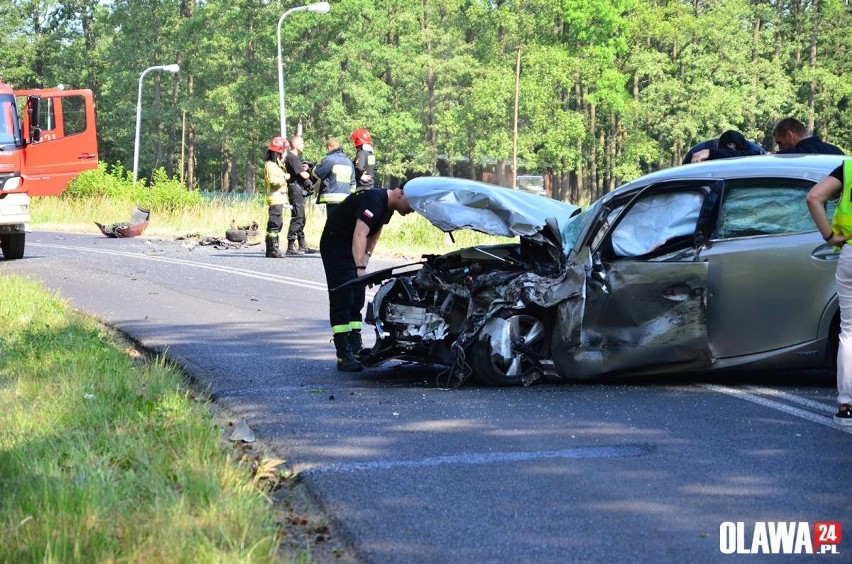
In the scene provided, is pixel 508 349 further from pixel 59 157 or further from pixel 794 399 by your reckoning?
pixel 59 157

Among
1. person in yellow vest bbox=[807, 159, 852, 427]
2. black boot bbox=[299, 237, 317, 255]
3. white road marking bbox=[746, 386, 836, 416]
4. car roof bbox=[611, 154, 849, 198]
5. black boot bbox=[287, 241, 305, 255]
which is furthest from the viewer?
black boot bbox=[299, 237, 317, 255]

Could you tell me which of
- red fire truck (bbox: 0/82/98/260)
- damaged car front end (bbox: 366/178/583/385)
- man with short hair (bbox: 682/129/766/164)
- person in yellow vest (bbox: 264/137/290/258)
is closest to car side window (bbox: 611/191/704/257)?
damaged car front end (bbox: 366/178/583/385)

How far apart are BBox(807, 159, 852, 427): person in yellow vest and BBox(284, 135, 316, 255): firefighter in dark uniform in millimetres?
13740

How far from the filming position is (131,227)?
28531 mm

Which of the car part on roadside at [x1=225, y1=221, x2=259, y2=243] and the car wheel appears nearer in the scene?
the car wheel

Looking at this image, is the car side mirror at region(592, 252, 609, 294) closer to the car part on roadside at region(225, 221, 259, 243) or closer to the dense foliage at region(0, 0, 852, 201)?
the car part on roadside at region(225, 221, 259, 243)

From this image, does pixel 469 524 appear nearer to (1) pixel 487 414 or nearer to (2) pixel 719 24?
(1) pixel 487 414

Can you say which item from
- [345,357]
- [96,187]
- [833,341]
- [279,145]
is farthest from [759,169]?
[96,187]

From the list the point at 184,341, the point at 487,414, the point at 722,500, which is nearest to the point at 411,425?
the point at 487,414

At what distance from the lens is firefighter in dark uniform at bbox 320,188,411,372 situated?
31.1ft

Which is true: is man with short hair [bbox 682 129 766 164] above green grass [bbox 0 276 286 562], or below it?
above

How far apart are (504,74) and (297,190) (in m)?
49.0

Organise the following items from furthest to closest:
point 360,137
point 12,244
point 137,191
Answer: point 137,191
point 12,244
point 360,137

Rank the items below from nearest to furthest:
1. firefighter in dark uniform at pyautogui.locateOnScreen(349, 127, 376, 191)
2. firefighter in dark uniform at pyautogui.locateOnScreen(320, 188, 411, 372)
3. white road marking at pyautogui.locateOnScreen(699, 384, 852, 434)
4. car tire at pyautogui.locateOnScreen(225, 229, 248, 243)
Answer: white road marking at pyautogui.locateOnScreen(699, 384, 852, 434), firefighter in dark uniform at pyautogui.locateOnScreen(320, 188, 411, 372), firefighter in dark uniform at pyautogui.locateOnScreen(349, 127, 376, 191), car tire at pyautogui.locateOnScreen(225, 229, 248, 243)
